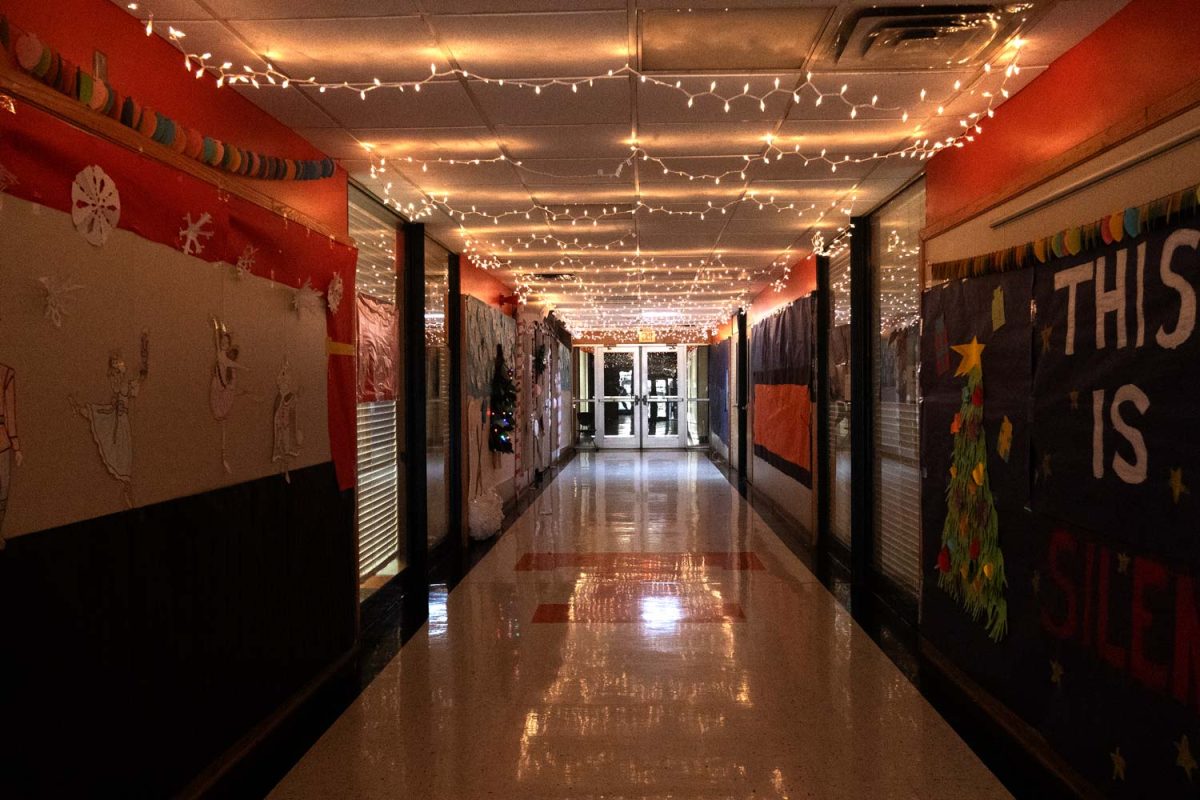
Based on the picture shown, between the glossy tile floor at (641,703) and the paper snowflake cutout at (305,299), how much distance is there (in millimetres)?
1826

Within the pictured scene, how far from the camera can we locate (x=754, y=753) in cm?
317

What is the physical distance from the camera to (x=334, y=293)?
165 inches

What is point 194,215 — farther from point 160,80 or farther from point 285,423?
point 285,423

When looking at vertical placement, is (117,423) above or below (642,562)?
above

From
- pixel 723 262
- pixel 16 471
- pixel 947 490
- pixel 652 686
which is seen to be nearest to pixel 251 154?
pixel 16 471

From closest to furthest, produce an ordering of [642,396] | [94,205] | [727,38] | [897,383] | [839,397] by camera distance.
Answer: [94,205], [727,38], [897,383], [839,397], [642,396]

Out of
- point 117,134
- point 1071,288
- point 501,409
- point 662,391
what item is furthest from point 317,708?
point 662,391

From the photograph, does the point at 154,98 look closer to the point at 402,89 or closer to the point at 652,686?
the point at 402,89

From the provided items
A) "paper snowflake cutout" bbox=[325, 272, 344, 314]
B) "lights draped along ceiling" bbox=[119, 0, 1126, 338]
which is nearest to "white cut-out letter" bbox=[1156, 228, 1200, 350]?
"lights draped along ceiling" bbox=[119, 0, 1126, 338]

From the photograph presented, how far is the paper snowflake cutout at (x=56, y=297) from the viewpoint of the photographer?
2148mm

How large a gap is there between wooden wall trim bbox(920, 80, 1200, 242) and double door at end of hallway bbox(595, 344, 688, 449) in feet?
49.0

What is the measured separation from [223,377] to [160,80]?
1.11m

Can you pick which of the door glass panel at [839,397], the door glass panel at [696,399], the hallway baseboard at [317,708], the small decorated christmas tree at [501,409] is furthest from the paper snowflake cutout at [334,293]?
the door glass panel at [696,399]

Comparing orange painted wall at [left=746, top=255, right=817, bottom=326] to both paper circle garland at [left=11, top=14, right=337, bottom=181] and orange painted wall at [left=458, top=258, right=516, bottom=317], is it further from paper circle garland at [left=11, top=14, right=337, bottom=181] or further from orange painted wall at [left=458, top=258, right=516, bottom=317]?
paper circle garland at [left=11, top=14, right=337, bottom=181]
